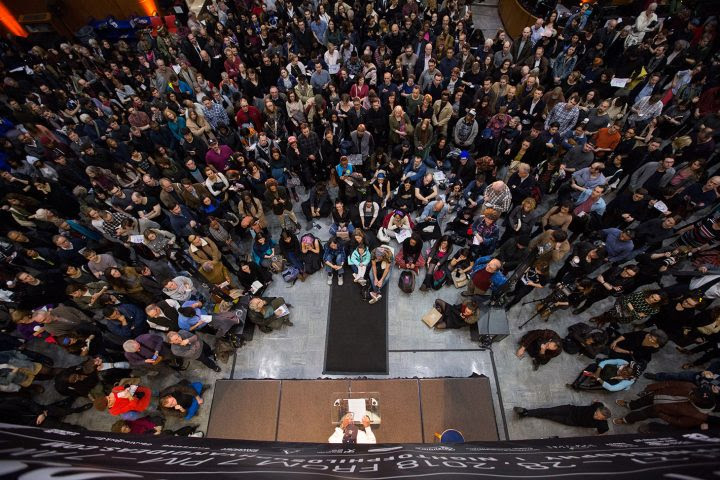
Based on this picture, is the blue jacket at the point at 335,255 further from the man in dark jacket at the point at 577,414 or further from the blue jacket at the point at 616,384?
the blue jacket at the point at 616,384

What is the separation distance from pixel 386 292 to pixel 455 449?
3615mm

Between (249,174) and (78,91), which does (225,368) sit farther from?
(78,91)

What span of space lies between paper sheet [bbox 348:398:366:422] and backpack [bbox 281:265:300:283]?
2.91 meters

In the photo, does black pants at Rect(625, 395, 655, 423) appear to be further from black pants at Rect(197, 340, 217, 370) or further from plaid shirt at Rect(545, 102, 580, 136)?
black pants at Rect(197, 340, 217, 370)

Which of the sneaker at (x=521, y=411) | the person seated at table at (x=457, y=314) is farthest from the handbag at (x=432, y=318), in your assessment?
the sneaker at (x=521, y=411)

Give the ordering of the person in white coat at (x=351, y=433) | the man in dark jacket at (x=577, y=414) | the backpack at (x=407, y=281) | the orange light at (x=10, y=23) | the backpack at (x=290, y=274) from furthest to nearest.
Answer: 1. the orange light at (x=10, y=23)
2. the backpack at (x=290, y=274)
3. the backpack at (x=407, y=281)
4. the man in dark jacket at (x=577, y=414)
5. the person in white coat at (x=351, y=433)

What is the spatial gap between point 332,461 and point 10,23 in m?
20.6

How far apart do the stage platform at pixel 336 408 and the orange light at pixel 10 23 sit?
1775 centimetres

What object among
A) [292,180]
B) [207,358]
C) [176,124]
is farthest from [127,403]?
[176,124]

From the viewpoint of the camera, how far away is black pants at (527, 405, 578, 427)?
531cm

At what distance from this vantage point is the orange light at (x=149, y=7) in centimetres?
1394

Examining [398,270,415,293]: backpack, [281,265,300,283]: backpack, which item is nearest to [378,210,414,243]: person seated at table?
[398,270,415,293]: backpack

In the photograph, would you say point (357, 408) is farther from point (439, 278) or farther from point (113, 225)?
point (113, 225)

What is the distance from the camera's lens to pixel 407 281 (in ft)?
22.7
